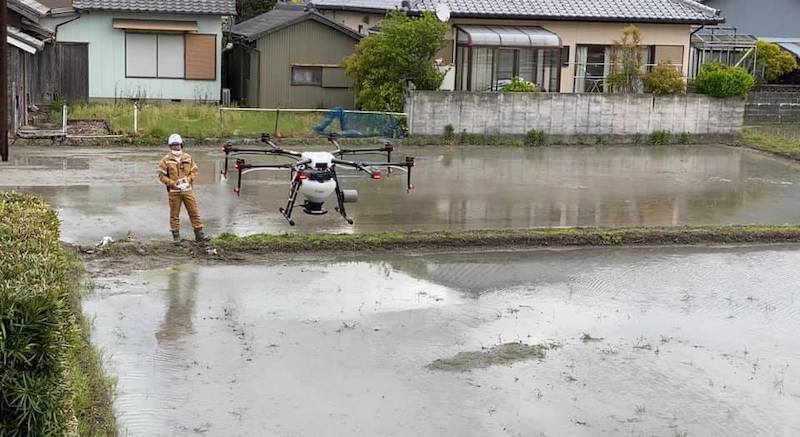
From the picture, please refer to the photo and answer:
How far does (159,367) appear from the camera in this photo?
23.3 ft

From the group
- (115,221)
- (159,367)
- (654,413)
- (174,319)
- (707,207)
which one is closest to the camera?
(654,413)

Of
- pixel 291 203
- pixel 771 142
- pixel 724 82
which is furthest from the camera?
pixel 724 82

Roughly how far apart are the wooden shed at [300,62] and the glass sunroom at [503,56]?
9.74 feet

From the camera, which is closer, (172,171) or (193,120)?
(172,171)

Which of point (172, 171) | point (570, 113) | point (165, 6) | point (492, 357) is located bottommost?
point (492, 357)

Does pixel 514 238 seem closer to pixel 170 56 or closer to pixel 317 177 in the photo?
pixel 317 177

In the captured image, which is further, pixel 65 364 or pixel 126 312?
pixel 126 312

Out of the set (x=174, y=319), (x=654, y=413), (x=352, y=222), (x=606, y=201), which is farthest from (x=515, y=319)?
(x=606, y=201)

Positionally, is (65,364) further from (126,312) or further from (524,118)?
(524,118)

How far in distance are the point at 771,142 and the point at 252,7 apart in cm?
2065

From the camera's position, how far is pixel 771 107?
28.3 metres

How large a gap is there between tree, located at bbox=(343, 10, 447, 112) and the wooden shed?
9.77 feet

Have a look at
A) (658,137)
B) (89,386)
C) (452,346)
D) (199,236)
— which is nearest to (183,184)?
(199,236)

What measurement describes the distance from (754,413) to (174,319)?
4.54 meters
